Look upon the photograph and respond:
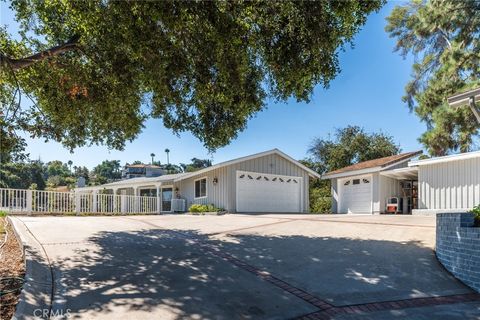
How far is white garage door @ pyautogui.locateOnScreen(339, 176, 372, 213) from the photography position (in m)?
17.4

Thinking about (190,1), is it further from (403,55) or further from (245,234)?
(403,55)

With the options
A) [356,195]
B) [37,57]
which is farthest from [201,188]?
[37,57]

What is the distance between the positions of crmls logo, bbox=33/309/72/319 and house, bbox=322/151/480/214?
13369mm

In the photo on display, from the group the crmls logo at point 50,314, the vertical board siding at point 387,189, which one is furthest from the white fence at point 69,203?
the vertical board siding at point 387,189

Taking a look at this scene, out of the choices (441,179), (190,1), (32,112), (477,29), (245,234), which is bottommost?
(245,234)

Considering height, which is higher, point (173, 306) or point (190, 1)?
point (190, 1)

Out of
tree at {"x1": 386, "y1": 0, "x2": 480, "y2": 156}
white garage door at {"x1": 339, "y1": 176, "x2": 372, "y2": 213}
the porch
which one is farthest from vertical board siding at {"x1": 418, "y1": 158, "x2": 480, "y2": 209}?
tree at {"x1": 386, "y1": 0, "x2": 480, "y2": 156}

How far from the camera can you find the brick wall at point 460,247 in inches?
202

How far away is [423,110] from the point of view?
1783 cm

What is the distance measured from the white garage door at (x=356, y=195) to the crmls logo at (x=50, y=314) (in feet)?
52.7

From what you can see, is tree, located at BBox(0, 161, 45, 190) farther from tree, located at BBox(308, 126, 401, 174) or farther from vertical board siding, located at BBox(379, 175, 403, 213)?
vertical board siding, located at BBox(379, 175, 403, 213)

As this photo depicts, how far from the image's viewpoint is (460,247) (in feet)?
18.0

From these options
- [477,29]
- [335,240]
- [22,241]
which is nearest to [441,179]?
[477,29]

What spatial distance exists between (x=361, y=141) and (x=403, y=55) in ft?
37.5
